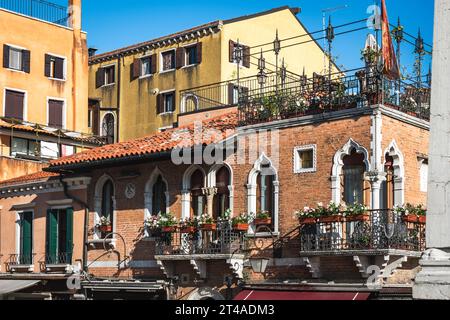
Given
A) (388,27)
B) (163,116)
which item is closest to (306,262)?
(388,27)

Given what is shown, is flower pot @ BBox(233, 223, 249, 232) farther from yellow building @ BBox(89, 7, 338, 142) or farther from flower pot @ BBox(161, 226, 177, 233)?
yellow building @ BBox(89, 7, 338, 142)

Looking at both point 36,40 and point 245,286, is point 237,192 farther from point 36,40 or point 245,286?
point 36,40

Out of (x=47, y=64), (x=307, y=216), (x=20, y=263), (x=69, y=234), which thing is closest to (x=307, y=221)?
(x=307, y=216)

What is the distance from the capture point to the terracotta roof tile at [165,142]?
80.1 feet

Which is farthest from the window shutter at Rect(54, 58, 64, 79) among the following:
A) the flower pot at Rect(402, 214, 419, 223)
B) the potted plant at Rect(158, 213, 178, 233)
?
the flower pot at Rect(402, 214, 419, 223)

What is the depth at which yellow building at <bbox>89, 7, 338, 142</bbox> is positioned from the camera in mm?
41938

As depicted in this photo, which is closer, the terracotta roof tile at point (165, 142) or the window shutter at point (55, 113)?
the terracotta roof tile at point (165, 142)

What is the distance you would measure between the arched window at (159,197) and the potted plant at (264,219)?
3548 millimetres

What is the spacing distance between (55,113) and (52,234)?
1808 cm

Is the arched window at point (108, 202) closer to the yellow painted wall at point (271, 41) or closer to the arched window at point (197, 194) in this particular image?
the arched window at point (197, 194)

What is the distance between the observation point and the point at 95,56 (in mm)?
48906

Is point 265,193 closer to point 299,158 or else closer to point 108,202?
point 299,158

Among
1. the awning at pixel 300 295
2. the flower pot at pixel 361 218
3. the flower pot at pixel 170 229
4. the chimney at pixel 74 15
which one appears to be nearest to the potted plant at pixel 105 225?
the flower pot at pixel 170 229
